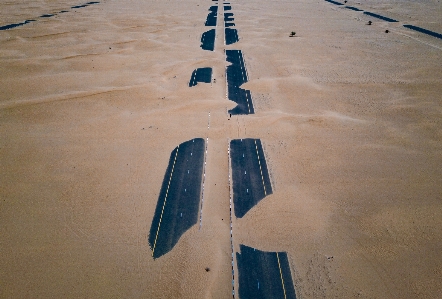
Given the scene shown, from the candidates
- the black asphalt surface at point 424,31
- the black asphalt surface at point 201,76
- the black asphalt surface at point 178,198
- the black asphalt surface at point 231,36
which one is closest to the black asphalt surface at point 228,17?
the black asphalt surface at point 231,36

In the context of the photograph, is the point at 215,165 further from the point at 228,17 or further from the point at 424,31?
the point at 228,17

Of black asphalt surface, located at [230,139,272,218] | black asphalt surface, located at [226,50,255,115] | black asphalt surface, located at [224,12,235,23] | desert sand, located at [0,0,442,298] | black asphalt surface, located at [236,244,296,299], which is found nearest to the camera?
black asphalt surface, located at [236,244,296,299]

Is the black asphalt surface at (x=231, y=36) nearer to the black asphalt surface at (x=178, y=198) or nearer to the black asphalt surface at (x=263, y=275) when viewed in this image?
the black asphalt surface at (x=178, y=198)

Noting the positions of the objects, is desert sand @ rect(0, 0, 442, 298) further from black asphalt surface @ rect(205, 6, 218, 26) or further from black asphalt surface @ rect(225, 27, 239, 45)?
black asphalt surface @ rect(205, 6, 218, 26)

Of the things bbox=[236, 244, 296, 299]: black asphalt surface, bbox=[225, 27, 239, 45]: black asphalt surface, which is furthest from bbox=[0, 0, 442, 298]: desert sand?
bbox=[225, 27, 239, 45]: black asphalt surface

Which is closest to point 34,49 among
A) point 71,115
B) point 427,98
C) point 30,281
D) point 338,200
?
point 71,115

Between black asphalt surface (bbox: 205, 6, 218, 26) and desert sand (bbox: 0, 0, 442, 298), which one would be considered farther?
black asphalt surface (bbox: 205, 6, 218, 26)
